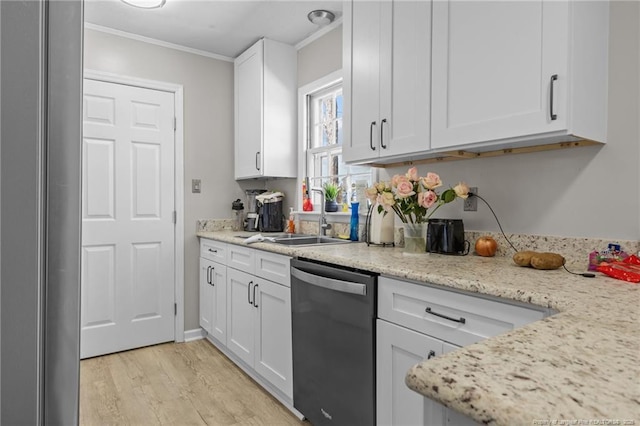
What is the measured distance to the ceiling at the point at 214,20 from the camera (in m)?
2.62

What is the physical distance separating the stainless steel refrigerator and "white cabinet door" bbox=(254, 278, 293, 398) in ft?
5.38

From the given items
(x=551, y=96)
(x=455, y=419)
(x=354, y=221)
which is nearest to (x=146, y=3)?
(x=354, y=221)

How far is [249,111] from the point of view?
10.8 feet

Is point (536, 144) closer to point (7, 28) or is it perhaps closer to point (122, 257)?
point (7, 28)

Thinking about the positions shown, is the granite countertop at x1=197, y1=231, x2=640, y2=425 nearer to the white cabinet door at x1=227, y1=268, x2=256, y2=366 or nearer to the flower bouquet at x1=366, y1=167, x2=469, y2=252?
the flower bouquet at x1=366, y1=167, x2=469, y2=252

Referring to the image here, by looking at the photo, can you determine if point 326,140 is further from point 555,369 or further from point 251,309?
point 555,369

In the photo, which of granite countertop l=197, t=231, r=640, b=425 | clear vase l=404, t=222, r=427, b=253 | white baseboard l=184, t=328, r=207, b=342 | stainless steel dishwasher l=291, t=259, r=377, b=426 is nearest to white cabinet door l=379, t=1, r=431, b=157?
clear vase l=404, t=222, r=427, b=253

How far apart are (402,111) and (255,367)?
5.71 ft

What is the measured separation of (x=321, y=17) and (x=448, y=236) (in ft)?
5.91

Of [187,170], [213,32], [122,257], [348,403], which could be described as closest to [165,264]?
[122,257]

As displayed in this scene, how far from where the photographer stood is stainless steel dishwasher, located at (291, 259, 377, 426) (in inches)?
62.0

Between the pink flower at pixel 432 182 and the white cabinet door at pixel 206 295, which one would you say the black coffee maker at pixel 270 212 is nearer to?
the white cabinet door at pixel 206 295

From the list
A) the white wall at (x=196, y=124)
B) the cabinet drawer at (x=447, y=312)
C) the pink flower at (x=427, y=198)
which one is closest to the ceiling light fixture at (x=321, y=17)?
the white wall at (x=196, y=124)

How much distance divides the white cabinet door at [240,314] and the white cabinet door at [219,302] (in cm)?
8
